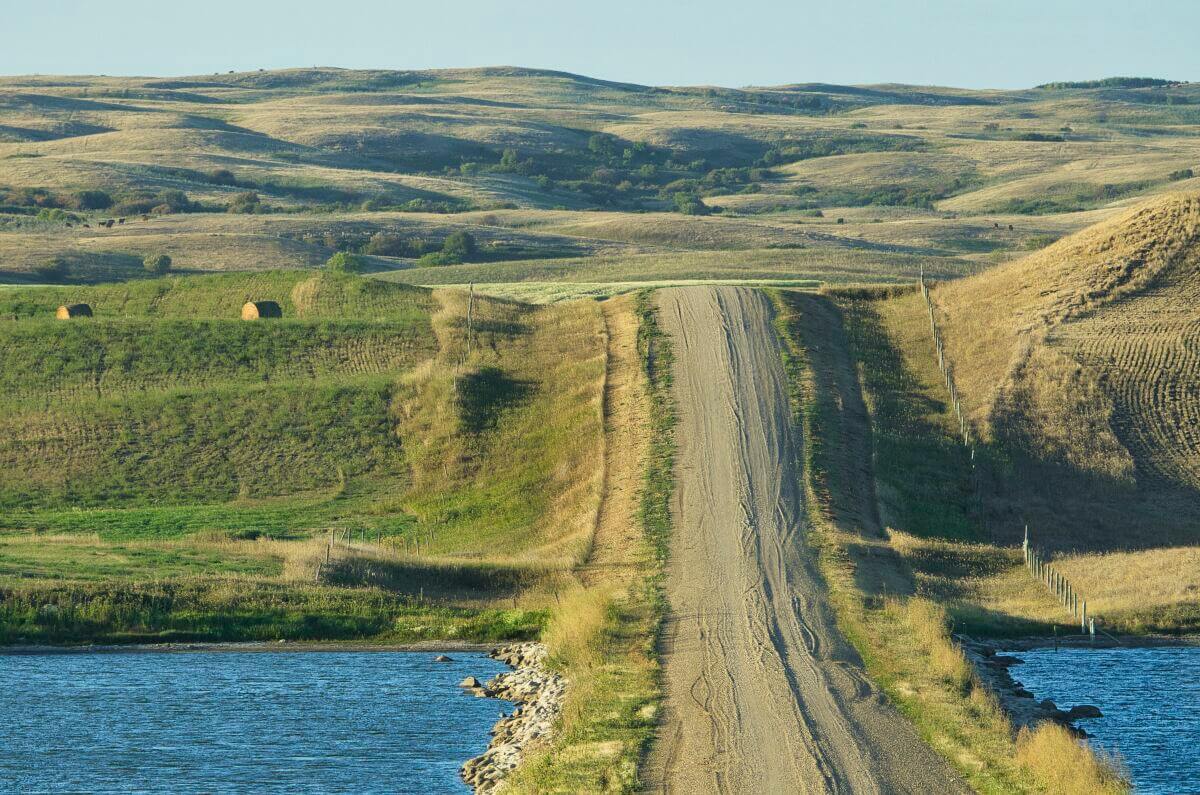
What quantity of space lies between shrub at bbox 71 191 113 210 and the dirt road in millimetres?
89256

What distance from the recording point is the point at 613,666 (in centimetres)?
3312

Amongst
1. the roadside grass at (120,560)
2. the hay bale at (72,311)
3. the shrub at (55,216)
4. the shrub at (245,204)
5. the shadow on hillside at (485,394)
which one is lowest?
the roadside grass at (120,560)

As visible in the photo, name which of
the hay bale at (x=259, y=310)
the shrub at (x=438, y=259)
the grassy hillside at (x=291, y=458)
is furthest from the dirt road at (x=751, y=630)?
the shrub at (x=438, y=259)

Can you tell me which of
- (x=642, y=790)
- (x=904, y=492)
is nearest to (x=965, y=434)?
(x=904, y=492)

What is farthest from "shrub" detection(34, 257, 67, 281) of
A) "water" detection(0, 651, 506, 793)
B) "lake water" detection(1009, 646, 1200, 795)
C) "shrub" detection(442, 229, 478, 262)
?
"lake water" detection(1009, 646, 1200, 795)

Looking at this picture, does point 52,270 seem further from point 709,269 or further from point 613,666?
point 613,666

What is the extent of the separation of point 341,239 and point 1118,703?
9579 centimetres

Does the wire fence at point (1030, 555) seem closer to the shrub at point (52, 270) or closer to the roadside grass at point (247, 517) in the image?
the roadside grass at point (247, 517)

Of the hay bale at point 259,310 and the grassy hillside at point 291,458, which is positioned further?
the hay bale at point 259,310

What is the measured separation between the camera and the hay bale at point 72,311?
7025cm

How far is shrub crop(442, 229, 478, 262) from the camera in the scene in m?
118

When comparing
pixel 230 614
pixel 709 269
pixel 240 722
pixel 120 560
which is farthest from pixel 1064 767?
pixel 709 269

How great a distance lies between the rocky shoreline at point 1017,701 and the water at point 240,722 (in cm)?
1001

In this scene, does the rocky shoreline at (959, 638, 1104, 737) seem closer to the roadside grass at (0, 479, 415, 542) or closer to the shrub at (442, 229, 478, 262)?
the roadside grass at (0, 479, 415, 542)
